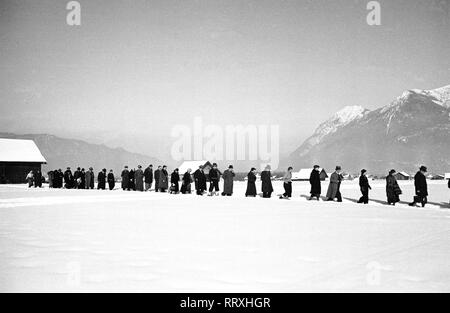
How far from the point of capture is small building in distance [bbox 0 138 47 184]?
47062 millimetres

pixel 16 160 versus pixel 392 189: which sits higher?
pixel 16 160

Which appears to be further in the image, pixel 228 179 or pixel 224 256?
pixel 228 179

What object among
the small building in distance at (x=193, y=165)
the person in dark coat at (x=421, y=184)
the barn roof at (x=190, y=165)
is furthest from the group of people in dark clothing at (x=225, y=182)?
the barn roof at (x=190, y=165)

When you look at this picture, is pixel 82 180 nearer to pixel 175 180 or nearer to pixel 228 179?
pixel 175 180

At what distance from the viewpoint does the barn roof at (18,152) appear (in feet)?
155

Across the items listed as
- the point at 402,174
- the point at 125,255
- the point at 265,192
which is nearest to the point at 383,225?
the point at 125,255

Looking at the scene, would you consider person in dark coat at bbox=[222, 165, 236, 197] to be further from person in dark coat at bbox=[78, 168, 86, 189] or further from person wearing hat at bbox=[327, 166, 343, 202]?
person in dark coat at bbox=[78, 168, 86, 189]

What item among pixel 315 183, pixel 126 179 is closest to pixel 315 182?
pixel 315 183

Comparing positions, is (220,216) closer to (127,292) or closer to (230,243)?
(230,243)

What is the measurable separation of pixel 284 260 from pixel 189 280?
1655 millimetres

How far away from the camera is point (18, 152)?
4875cm

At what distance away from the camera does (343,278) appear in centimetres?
489

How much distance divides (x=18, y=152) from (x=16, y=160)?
1.63m

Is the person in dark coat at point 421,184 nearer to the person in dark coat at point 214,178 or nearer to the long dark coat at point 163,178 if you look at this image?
the person in dark coat at point 214,178
